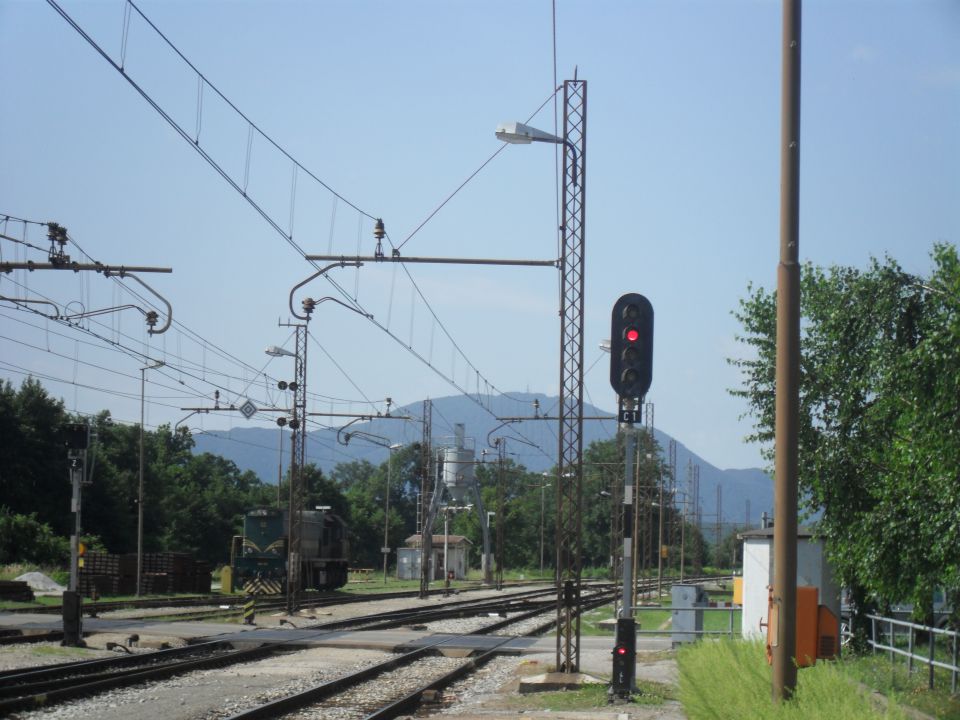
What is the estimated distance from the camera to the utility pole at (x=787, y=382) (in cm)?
1096

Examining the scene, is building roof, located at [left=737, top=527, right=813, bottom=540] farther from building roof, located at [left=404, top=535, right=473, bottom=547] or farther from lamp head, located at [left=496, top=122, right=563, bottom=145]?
building roof, located at [left=404, top=535, right=473, bottom=547]

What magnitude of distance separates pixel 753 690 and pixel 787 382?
10.1 feet

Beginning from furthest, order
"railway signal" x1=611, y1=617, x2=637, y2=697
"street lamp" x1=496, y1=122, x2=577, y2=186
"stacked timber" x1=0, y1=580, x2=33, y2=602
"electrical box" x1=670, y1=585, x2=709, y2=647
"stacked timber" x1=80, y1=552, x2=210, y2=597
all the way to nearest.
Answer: "stacked timber" x1=80, y1=552, x2=210, y2=597, "stacked timber" x1=0, y1=580, x2=33, y2=602, "electrical box" x1=670, y1=585, x2=709, y2=647, "street lamp" x1=496, y1=122, x2=577, y2=186, "railway signal" x1=611, y1=617, x2=637, y2=697

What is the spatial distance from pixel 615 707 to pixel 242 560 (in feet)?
135

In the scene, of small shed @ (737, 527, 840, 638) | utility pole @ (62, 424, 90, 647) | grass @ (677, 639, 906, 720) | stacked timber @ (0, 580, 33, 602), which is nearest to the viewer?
grass @ (677, 639, 906, 720)

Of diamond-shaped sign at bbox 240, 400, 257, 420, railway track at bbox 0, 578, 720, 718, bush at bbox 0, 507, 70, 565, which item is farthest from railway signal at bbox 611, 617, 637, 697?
bush at bbox 0, 507, 70, 565

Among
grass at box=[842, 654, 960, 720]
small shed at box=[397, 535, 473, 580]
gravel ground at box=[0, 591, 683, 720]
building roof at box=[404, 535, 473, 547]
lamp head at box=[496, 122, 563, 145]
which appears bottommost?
small shed at box=[397, 535, 473, 580]

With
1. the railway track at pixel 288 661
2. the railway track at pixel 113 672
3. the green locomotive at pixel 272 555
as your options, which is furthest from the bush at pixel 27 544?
the railway track at pixel 113 672

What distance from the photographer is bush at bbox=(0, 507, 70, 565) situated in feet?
187

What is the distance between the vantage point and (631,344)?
1656 cm

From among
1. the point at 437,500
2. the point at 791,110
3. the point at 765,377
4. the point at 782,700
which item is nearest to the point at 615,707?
the point at 782,700

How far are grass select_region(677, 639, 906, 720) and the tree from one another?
511 centimetres

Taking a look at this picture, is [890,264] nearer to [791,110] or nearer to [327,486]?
[791,110]

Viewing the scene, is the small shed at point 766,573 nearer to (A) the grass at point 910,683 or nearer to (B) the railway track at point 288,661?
(B) the railway track at point 288,661
